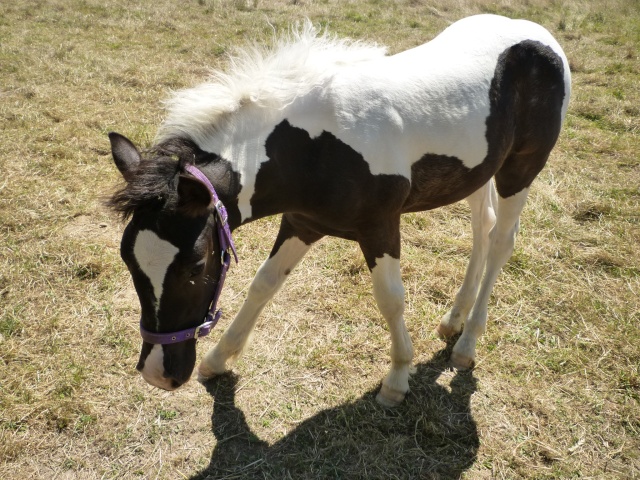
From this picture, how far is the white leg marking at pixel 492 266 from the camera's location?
299 cm

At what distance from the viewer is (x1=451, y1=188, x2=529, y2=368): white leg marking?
2.99 m

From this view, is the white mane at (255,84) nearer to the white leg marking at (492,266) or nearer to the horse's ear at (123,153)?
the horse's ear at (123,153)

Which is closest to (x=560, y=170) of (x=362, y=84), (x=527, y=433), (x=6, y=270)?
(x=527, y=433)

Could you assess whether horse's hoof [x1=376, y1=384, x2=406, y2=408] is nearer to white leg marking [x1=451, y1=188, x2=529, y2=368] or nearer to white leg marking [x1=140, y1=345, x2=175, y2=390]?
white leg marking [x1=451, y1=188, x2=529, y2=368]

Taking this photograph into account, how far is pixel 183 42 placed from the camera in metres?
8.31

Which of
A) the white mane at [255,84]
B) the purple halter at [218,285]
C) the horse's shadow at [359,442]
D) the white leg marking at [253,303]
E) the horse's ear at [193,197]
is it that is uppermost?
the white mane at [255,84]

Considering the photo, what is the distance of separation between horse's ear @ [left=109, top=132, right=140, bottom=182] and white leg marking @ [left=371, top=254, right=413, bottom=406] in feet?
3.91

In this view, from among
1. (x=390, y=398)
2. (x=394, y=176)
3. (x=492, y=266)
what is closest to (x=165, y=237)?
(x=394, y=176)

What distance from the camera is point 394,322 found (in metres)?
2.62

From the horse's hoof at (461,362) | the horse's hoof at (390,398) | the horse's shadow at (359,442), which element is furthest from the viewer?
the horse's hoof at (461,362)

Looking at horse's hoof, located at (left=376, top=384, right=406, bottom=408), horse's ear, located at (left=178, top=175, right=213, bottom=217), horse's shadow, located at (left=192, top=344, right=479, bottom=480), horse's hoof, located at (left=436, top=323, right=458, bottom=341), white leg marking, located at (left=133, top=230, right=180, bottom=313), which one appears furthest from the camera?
horse's hoof, located at (left=436, top=323, right=458, bottom=341)

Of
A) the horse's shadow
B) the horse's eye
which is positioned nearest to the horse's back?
the horse's eye

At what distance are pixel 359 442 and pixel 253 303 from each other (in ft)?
3.10

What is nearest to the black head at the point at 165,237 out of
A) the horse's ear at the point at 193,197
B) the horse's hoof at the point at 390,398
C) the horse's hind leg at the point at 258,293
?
the horse's ear at the point at 193,197
